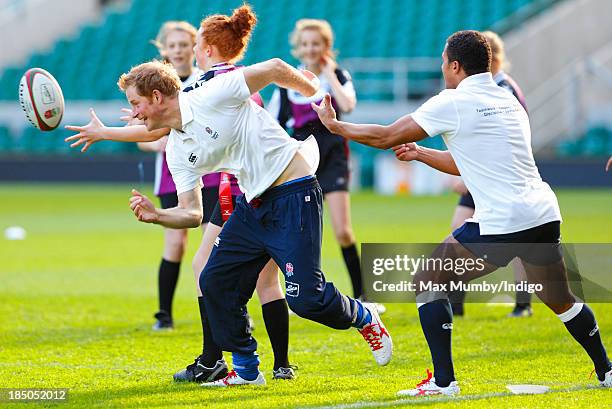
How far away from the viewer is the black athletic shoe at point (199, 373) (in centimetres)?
638

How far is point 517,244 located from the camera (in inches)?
220

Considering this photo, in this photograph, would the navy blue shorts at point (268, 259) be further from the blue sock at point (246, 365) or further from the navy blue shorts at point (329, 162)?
the navy blue shorts at point (329, 162)

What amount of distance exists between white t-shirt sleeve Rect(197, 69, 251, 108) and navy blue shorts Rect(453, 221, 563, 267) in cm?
139

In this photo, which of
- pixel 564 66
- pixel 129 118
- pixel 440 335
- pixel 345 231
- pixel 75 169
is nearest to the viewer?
pixel 440 335

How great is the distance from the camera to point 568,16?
2477 cm

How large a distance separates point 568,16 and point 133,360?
19.9 metres

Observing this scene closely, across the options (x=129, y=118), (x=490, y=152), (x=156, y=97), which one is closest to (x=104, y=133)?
(x=129, y=118)

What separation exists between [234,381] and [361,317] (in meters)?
0.84

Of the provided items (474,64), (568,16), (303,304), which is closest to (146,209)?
(303,304)

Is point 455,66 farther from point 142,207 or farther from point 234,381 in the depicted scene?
point 234,381

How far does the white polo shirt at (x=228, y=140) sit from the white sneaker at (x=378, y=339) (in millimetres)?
995

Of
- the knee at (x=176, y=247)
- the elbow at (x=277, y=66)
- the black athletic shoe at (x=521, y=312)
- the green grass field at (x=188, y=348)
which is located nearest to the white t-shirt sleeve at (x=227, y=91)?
the elbow at (x=277, y=66)

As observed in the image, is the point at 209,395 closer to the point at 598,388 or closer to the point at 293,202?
the point at 293,202

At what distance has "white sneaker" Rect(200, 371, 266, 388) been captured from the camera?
6.20m
